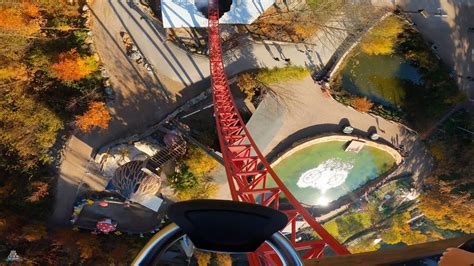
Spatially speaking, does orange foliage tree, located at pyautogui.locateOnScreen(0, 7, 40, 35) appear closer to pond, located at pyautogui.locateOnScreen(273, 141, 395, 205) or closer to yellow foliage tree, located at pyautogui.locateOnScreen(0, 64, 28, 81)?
yellow foliage tree, located at pyautogui.locateOnScreen(0, 64, 28, 81)

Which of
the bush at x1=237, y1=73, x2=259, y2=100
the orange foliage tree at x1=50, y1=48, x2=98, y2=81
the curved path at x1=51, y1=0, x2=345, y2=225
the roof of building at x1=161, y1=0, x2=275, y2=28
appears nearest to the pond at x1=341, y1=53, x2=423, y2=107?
the curved path at x1=51, y1=0, x2=345, y2=225

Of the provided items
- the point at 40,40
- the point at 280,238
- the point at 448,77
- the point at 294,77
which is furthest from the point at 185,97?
the point at 280,238

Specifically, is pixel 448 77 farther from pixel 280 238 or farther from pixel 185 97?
pixel 280 238

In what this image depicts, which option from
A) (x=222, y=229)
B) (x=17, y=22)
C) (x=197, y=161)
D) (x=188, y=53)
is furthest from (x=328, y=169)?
(x=222, y=229)

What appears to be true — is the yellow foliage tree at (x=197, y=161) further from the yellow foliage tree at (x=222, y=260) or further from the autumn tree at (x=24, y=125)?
the autumn tree at (x=24, y=125)

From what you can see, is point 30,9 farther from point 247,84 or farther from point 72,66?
point 247,84

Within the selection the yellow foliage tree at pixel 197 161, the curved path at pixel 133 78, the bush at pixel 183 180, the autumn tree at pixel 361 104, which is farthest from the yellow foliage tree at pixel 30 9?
the autumn tree at pixel 361 104
